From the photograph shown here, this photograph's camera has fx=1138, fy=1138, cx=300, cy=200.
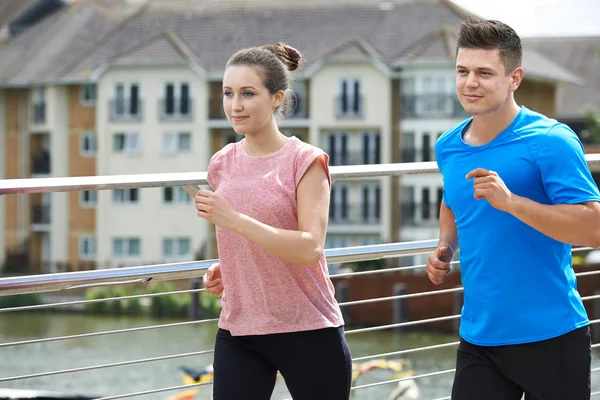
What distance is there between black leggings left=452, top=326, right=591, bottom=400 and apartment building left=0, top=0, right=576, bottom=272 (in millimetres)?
36289

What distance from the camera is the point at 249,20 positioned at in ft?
139

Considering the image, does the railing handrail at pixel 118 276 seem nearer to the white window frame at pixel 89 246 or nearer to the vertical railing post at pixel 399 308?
the vertical railing post at pixel 399 308

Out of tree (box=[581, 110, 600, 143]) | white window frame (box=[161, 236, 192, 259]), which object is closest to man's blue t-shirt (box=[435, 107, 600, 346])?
white window frame (box=[161, 236, 192, 259])

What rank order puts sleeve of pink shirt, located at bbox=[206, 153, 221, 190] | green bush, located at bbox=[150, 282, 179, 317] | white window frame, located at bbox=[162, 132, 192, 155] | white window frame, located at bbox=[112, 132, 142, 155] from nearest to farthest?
1. sleeve of pink shirt, located at bbox=[206, 153, 221, 190]
2. green bush, located at bbox=[150, 282, 179, 317]
3. white window frame, located at bbox=[162, 132, 192, 155]
4. white window frame, located at bbox=[112, 132, 142, 155]

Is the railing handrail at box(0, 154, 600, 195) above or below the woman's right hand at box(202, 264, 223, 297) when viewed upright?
above

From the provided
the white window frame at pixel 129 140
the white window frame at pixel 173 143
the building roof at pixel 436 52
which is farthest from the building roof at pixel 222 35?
the white window frame at pixel 173 143

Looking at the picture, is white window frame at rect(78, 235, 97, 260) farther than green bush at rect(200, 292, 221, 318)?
Yes

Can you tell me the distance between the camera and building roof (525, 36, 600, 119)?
49969 mm

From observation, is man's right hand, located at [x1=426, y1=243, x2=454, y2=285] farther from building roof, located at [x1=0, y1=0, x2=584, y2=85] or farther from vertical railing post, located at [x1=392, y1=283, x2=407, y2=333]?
building roof, located at [x1=0, y1=0, x2=584, y2=85]

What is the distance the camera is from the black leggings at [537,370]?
7.97ft

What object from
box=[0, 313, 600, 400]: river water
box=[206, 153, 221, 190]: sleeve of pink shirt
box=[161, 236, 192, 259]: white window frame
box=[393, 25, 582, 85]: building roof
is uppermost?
box=[393, 25, 582, 85]: building roof

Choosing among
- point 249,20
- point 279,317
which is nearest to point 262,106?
point 279,317

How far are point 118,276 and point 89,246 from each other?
39.2 meters

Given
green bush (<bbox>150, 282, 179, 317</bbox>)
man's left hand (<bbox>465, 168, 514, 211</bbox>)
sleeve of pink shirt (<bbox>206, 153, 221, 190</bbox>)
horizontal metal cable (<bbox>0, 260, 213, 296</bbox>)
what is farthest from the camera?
green bush (<bbox>150, 282, 179, 317</bbox>)
